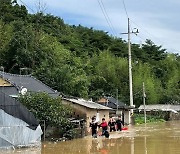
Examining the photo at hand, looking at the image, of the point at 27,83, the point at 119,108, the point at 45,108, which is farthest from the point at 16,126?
the point at 119,108

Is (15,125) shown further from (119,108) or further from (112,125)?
(119,108)

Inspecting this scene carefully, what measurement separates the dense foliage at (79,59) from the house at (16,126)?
20587mm

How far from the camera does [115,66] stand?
7462cm

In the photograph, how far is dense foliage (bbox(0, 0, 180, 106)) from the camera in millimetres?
46781

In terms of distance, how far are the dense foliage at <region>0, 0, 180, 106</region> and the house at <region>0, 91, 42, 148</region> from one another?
20.6 metres

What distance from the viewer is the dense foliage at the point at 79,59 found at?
153 feet

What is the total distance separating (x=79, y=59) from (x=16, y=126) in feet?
133

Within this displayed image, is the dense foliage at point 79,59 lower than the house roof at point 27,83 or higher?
higher

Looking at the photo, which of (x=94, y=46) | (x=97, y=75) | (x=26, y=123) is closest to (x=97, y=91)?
(x=97, y=75)

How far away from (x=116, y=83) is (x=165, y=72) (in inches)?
770

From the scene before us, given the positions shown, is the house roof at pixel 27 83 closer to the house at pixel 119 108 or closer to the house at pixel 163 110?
the house at pixel 119 108

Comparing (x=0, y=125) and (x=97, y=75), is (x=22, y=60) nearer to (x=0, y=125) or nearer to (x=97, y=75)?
(x=97, y=75)

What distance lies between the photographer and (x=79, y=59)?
60.9 metres

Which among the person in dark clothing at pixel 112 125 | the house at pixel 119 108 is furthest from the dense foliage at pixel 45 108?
the house at pixel 119 108
